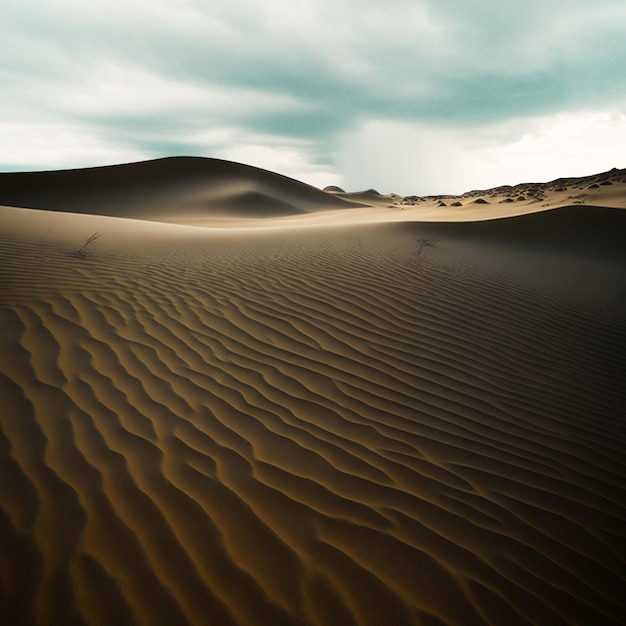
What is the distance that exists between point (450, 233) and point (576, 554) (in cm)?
1009

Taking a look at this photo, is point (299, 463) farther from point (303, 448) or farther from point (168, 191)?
point (168, 191)

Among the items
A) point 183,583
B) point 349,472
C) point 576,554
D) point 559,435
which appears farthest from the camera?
point 559,435

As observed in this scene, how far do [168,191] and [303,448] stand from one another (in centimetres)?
4512

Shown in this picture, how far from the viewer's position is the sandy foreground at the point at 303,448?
1.86 metres

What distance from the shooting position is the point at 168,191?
1688 inches

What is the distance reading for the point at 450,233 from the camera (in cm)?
1137

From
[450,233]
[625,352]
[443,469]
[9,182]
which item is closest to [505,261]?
[450,233]

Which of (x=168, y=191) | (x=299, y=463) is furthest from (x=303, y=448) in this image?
(x=168, y=191)

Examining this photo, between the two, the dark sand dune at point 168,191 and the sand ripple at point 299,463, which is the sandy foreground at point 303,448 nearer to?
the sand ripple at point 299,463

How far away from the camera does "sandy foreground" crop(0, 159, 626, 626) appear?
1.86 metres

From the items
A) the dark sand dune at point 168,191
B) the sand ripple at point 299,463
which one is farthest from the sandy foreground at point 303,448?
the dark sand dune at point 168,191

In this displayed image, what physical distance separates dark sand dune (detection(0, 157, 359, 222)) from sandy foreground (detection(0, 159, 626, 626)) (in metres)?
28.0

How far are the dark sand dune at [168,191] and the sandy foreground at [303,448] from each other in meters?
28.0

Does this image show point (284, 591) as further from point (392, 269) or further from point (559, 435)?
point (392, 269)
